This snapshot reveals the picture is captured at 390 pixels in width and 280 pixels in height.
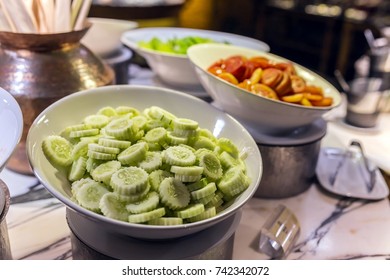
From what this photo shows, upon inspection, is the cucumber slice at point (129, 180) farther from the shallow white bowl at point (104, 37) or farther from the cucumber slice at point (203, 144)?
the shallow white bowl at point (104, 37)

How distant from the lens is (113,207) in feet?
2.14

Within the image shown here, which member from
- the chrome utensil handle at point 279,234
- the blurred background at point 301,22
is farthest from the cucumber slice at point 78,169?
the blurred background at point 301,22

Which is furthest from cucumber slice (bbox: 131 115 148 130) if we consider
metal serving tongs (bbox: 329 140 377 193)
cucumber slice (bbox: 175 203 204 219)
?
metal serving tongs (bbox: 329 140 377 193)

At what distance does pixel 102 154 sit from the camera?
0.72 meters

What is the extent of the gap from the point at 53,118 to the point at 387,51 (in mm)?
1308

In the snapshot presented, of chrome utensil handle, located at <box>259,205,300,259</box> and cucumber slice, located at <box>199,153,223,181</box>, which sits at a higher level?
cucumber slice, located at <box>199,153,223,181</box>

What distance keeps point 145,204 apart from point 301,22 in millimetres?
3420

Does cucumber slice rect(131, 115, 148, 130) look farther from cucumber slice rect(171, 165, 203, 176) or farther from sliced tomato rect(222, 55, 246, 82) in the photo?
sliced tomato rect(222, 55, 246, 82)

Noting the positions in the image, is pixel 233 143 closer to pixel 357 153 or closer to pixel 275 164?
pixel 275 164

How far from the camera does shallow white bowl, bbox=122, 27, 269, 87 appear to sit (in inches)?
50.9

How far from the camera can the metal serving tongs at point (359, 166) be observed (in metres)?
1.11

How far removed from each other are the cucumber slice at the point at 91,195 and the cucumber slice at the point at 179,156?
0.12 metres

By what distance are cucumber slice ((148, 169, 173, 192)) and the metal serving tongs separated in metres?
0.56
